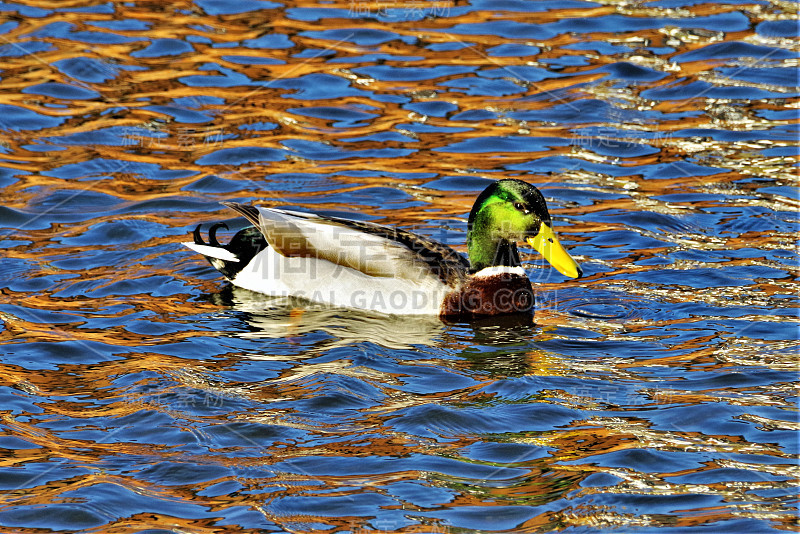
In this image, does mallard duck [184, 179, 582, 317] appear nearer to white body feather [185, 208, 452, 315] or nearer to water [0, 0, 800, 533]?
white body feather [185, 208, 452, 315]

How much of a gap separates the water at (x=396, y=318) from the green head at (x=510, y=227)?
1.35ft

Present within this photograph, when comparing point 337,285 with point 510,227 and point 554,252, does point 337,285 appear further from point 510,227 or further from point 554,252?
point 554,252

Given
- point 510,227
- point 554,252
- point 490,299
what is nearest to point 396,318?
point 490,299

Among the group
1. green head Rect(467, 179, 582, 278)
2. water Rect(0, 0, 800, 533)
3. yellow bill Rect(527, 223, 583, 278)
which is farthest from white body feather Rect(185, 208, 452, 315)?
yellow bill Rect(527, 223, 583, 278)

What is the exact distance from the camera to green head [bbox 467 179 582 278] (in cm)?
787

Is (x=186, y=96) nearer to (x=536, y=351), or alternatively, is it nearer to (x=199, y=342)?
(x=199, y=342)

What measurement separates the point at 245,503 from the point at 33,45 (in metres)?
8.57

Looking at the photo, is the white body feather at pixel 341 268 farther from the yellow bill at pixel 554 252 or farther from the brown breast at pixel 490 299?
the yellow bill at pixel 554 252

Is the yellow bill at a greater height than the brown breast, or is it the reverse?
the yellow bill

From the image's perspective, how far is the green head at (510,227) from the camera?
7.87 meters

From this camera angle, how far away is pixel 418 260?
7840 millimetres

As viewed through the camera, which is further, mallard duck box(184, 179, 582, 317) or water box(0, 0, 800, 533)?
mallard duck box(184, 179, 582, 317)

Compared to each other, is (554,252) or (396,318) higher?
(554,252)

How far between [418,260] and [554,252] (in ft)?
3.10
